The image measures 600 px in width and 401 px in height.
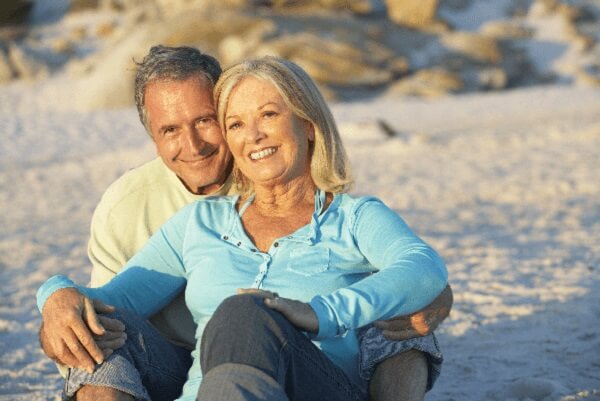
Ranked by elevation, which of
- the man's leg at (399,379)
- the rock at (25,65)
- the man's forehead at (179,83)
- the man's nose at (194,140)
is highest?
the man's forehead at (179,83)

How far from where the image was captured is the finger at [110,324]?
2.60 metres

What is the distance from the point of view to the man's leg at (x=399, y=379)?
2816 millimetres

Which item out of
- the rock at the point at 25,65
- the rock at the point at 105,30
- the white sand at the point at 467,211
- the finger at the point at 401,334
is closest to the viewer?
the finger at the point at 401,334

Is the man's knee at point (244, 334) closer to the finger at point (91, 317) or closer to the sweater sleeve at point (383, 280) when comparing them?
the sweater sleeve at point (383, 280)

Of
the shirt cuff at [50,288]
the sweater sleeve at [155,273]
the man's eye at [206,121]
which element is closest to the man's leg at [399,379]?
the sweater sleeve at [155,273]

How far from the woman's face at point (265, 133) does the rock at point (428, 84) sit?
49.9ft

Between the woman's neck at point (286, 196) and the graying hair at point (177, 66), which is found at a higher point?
the graying hair at point (177, 66)

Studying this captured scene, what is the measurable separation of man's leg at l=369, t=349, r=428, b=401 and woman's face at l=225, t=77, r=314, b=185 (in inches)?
26.4

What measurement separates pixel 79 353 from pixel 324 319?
70 centimetres

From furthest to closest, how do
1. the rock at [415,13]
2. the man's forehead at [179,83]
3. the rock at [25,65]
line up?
the rock at [415,13], the rock at [25,65], the man's forehead at [179,83]

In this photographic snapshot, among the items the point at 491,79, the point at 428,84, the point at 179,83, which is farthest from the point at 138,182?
the point at 491,79

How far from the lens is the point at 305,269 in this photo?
8.99 feet

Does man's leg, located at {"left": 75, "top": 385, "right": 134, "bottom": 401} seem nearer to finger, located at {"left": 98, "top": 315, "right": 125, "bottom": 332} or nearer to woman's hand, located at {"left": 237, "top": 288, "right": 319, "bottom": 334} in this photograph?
finger, located at {"left": 98, "top": 315, "right": 125, "bottom": 332}

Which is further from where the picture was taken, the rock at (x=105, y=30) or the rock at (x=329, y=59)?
the rock at (x=105, y=30)
